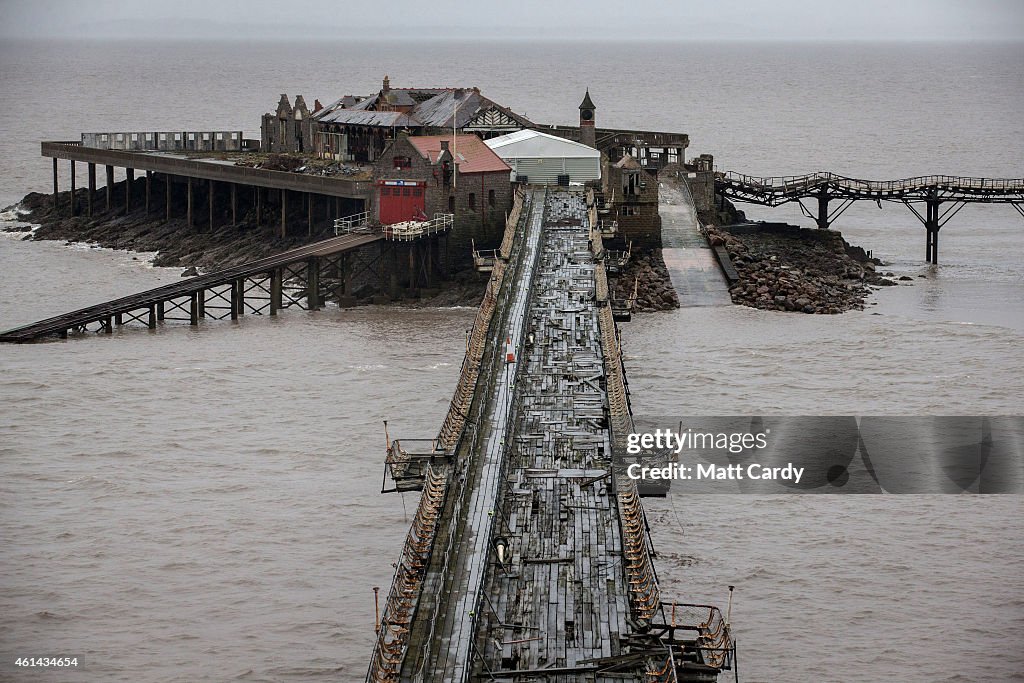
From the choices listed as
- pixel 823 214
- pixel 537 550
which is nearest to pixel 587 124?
pixel 823 214

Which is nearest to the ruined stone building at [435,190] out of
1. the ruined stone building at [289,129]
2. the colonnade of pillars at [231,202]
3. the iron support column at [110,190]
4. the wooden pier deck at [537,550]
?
the colonnade of pillars at [231,202]

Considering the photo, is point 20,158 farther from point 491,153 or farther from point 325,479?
point 325,479

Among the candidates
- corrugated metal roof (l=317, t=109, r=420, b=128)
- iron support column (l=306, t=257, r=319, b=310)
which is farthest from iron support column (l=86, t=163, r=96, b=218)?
iron support column (l=306, t=257, r=319, b=310)

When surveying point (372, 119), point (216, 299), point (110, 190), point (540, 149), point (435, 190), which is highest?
point (372, 119)

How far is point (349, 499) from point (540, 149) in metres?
37.5

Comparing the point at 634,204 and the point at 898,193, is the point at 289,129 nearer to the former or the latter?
the point at 634,204

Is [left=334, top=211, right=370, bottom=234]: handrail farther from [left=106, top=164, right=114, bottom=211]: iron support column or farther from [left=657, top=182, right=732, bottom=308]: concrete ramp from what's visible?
[left=106, top=164, right=114, bottom=211]: iron support column

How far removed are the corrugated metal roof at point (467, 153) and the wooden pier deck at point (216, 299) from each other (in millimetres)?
4149

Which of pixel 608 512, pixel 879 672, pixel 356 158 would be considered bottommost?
pixel 879 672

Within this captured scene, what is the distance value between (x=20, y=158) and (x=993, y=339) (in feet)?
283

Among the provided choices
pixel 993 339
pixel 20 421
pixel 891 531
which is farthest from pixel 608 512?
pixel 993 339

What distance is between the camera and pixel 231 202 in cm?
7894

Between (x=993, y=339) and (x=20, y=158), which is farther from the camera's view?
(x=20, y=158)

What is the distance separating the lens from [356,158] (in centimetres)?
8200
